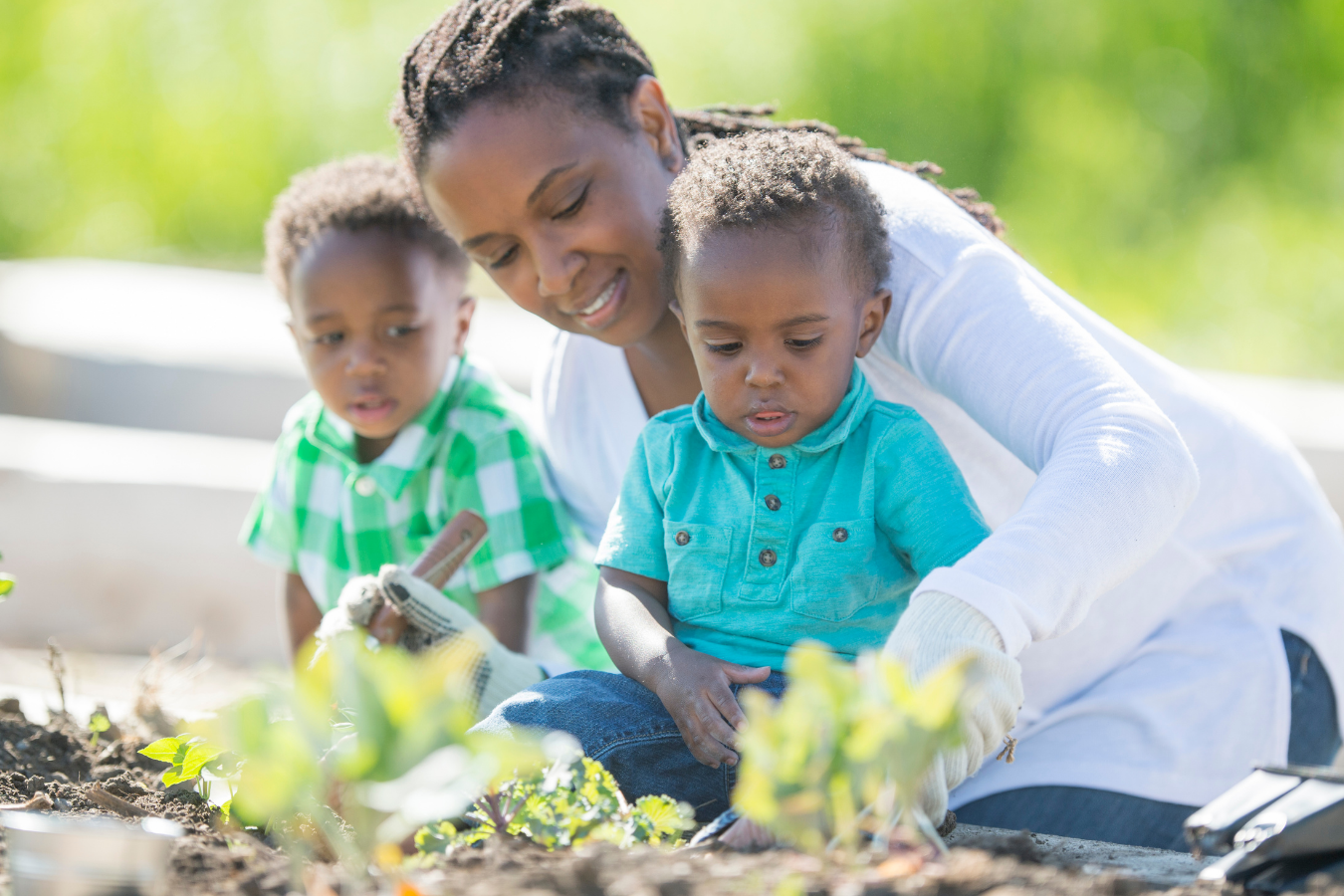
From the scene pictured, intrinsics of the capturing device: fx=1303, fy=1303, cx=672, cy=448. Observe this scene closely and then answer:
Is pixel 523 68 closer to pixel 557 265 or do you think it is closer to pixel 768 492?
pixel 557 265

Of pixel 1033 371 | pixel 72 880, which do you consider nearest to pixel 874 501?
pixel 1033 371

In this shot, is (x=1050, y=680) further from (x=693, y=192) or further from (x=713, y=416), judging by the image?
(x=693, y=192)

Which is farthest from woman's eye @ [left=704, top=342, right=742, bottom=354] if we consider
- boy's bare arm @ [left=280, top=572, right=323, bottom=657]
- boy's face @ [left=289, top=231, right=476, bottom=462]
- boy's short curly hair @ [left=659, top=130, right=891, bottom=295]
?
boy's bare arm @ [left=280, top=572, right=323, bottom=657]

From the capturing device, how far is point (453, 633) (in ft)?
5.98

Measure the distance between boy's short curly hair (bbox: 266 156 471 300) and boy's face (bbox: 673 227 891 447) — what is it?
85 centimetres

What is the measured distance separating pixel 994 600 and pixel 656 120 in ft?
3.22

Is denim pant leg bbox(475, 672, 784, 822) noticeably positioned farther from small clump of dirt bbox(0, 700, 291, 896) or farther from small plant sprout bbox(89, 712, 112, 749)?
small plant sprout bbox(89, 712, 112, 749)

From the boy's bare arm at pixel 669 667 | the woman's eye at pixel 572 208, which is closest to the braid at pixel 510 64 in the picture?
the woman's eye at pixel 572 208

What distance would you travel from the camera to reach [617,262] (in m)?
1.82

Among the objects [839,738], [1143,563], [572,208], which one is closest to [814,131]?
[572,208]

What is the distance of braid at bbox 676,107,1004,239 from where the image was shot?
1965 mm

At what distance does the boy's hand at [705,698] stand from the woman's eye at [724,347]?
368 mm

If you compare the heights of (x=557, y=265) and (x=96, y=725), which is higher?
(x=557, y=265)

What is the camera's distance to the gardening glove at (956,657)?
118cm
